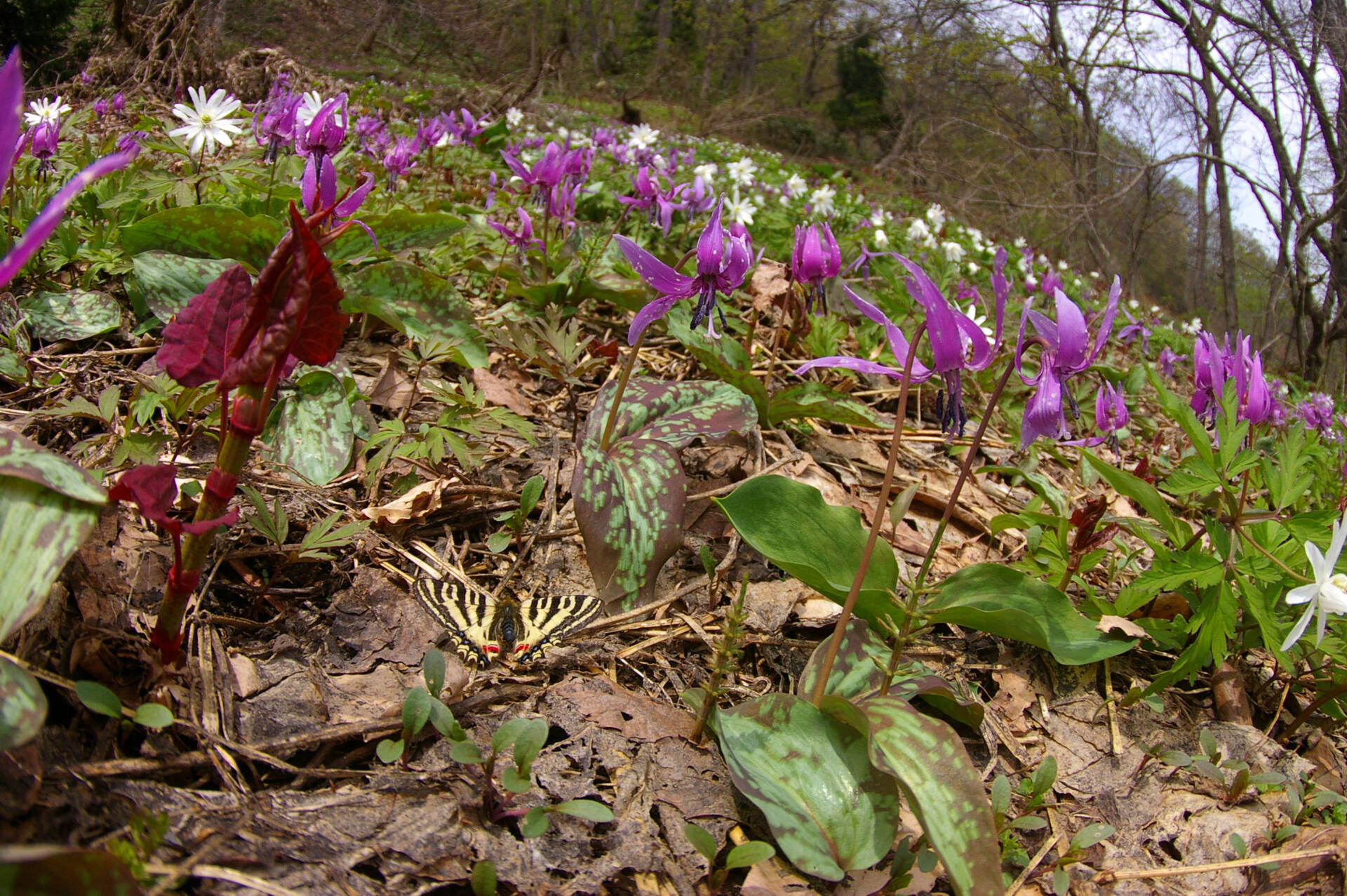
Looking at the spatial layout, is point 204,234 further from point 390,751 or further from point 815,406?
point 815,406

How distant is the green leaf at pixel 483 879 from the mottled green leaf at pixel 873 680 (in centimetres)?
59

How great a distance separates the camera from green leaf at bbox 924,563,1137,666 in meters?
1.37

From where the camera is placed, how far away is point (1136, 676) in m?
1.70

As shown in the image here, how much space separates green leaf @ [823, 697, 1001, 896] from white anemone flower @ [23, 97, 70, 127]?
321 cm

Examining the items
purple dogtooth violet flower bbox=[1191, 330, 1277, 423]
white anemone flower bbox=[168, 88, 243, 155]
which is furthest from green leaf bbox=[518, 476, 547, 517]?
white anemone flower bbox=[168, 88, 243, 155]

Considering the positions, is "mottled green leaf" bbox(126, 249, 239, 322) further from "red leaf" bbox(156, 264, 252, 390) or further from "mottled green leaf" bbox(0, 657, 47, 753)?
"mottled green leaf" bbox(0, 657, 47, 753)

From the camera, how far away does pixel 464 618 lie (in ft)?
4.13

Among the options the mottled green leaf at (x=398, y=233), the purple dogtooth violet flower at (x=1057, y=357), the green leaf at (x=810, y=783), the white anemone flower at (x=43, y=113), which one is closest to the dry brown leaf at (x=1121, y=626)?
the purple dogtooth violet flower at (x=1057, y=357)

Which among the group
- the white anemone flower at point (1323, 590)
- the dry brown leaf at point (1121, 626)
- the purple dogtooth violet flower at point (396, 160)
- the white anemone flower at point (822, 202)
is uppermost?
the white anemone flower at point (822, 202)

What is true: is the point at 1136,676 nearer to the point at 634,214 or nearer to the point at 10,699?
the point at 10,699

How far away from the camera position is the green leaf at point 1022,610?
137 cm

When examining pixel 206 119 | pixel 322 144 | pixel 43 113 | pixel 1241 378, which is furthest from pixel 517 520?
pixel 43 113

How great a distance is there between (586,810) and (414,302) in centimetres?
158

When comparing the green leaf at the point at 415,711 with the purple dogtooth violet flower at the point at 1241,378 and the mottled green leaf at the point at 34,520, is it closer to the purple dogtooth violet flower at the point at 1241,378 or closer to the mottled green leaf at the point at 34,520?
the mottled green leaf at the point at 34,520
